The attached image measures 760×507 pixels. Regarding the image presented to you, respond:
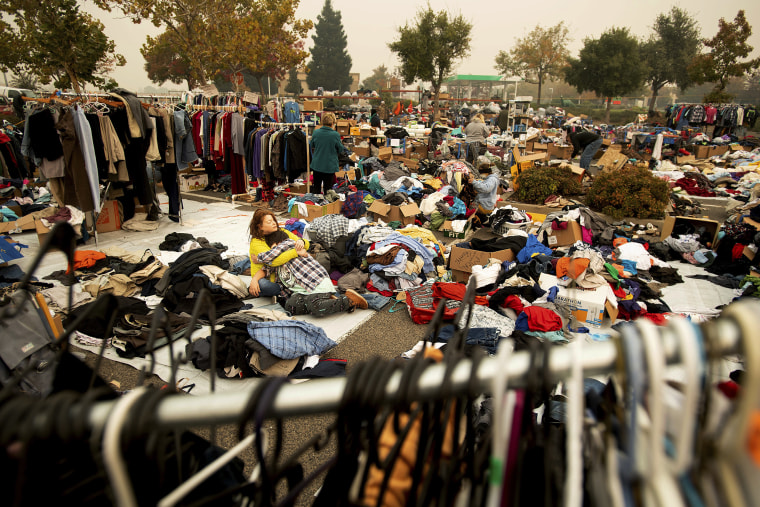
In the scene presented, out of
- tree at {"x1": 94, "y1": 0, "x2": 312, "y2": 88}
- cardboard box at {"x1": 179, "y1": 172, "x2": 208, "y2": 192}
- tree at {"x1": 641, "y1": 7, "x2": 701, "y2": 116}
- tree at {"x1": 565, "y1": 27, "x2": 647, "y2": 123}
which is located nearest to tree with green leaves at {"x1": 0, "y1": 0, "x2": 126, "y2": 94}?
tree at {"x1": 94, "y1": 0, "x2": 312, "y2": 88}

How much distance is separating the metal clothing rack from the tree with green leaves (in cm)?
1667

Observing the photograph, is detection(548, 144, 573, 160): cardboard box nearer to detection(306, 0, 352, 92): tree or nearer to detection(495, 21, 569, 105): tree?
detection(495, 21, 569, 105): tree

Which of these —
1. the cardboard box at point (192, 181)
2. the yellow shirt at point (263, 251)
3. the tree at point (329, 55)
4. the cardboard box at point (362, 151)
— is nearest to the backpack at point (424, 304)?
the yellow shirt at point (263, 251)

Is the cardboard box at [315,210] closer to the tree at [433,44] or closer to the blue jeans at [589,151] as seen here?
the blue jeans at [589,151]

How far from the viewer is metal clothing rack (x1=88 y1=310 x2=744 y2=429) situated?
63cm

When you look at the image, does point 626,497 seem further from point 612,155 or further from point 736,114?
point 736,114

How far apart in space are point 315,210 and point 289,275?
298 cm

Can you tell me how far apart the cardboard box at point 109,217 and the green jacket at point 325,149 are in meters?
3.61

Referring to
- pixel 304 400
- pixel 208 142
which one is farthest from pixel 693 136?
pixel 304 400

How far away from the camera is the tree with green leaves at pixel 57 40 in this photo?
14.1 meters

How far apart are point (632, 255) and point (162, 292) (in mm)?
6304

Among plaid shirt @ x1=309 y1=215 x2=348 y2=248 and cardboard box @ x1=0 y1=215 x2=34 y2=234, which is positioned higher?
plaid shirt @ x1=309 y1=215 x2=348 y2=248

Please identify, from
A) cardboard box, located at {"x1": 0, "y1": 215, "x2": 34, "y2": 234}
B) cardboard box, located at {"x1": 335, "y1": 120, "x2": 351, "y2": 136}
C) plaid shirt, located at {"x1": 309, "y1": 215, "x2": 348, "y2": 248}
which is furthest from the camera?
cardboard box, located at {"x1": 335, "y1": 120, "x2": 351, "y2": 136}

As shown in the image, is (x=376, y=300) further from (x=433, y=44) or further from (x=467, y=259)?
(x=433, y=44)
